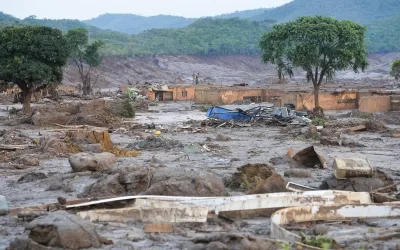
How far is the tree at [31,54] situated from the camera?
115ft

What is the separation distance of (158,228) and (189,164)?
8650mm

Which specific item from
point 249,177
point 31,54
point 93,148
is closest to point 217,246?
point 249,177

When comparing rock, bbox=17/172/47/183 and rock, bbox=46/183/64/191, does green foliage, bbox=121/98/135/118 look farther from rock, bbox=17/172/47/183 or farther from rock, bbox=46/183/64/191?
rock, bbox=46/183/64/191

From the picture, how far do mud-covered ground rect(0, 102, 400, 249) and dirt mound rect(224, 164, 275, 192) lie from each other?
1.13 feet

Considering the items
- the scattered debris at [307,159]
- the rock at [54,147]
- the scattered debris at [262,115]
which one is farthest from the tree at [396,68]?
the scattered debris at [307,159]

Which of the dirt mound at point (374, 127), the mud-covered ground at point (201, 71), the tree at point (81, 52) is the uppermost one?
the tree at point (81, 52)

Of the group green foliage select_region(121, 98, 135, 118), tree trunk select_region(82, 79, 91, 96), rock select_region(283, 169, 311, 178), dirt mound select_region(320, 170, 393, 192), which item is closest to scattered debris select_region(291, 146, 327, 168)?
rock select_region(283, 169, 311, 178)

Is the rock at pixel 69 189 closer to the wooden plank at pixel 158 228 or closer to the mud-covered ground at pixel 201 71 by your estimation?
the wooden plank at pixel 158 228

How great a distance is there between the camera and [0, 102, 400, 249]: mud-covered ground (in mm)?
10117

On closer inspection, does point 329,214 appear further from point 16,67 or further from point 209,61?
point 209,61

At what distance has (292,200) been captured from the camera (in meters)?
11.6

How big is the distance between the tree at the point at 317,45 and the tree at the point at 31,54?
11.7 m

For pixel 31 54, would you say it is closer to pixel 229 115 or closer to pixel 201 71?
pixel 229 115

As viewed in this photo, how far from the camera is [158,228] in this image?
33.4 feet
